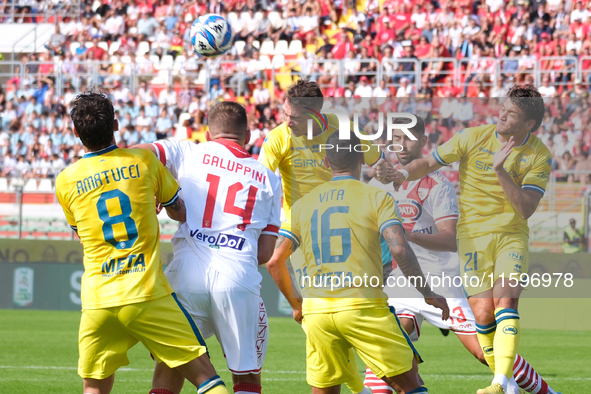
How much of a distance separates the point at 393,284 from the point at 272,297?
8096 mm

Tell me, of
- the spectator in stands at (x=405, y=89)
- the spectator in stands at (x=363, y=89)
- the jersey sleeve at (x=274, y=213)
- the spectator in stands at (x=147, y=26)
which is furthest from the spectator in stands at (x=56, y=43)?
the jersey sleeve at (x=274, y=213)

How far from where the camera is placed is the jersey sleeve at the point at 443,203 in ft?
23.5

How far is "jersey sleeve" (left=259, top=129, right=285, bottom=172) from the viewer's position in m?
6.69

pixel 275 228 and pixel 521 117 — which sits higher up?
pixel 521 117

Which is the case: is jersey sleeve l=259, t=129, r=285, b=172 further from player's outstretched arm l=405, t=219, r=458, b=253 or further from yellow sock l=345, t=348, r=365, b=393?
yellow sock l=345, t=348, r=365, b=393

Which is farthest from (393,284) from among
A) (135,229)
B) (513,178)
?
(135,229)

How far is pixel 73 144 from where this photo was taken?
66.6 feet

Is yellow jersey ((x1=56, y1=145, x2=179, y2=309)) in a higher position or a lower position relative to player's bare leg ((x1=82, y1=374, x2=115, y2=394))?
higher

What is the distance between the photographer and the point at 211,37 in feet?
29.8

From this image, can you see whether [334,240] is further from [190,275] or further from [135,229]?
[135,229]

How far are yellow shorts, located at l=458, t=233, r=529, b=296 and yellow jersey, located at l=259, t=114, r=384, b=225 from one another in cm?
116

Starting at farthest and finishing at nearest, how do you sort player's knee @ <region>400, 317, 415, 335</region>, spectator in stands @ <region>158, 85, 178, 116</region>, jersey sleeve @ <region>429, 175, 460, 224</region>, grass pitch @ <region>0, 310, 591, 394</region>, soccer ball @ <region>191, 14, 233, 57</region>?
spectator in stands @ <region>158, 85, 178, 116</region>, soccer ball @ <region>191, 14, 233, 57</region>, grass pitch @ <region>0, 310, 591, 394</region>, jersey sleeve @ <region>429, 175, 460, 224</region>, player's knee @ <region>400, 317, 415, 335</region>

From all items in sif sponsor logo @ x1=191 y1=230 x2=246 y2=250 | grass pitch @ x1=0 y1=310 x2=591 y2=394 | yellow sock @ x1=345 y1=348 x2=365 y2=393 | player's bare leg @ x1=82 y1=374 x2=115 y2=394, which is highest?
sif sponsor logo @ x1=191 y1=230 x2=246 y2=250

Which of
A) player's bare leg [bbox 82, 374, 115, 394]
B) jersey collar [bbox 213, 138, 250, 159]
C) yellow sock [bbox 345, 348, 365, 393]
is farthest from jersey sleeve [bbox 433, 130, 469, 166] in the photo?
player's bare leg [bbox 82, 374, 115, 394]
